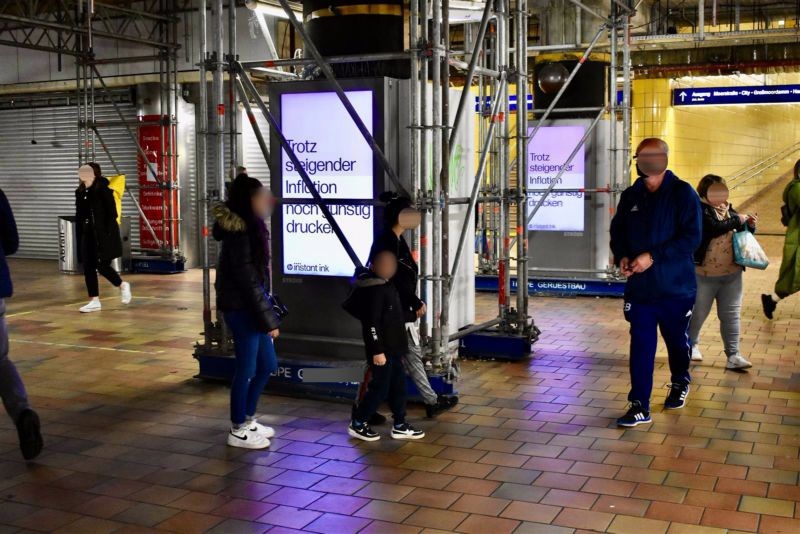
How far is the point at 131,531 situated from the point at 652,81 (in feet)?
54.5

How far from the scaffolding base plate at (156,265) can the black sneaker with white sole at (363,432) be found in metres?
11.5

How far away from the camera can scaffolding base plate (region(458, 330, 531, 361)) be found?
8.17 meters

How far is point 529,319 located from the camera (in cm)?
848

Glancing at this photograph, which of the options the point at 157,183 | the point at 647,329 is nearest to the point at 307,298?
the point at 647,329

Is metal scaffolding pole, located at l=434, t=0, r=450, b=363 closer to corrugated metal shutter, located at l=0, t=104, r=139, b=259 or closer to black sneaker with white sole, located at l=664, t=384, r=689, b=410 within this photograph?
black sneaker with white sole, located at l=664, t=384, r=689, b=410

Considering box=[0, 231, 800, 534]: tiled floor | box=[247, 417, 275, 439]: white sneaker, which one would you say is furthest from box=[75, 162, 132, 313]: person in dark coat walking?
box=[247, 417, 275, 439]: white sneaker

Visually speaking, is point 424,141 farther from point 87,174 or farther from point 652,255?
point 87,174

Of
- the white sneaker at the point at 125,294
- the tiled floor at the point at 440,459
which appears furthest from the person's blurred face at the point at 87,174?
→ the tiled floor at the point at 440,459

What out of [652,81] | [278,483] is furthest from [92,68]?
[278,483]

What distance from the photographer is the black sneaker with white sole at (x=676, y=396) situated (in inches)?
251

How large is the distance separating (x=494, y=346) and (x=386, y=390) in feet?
9.09

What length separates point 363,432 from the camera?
5738mm

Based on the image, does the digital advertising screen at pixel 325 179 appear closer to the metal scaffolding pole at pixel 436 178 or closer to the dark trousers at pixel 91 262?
the metal scaffolding pole at pixel 436 178

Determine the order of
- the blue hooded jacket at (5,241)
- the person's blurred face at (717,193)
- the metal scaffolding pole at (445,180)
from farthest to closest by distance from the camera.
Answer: the person's blurred face at (717,193) < the metal scaffolding pole at (445,180) < the blue hooded jacket at (5,241)
